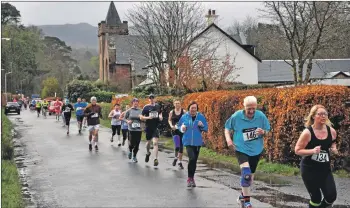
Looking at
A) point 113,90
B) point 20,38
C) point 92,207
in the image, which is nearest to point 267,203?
point 92,207

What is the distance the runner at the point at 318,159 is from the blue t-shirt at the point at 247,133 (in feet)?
4.90

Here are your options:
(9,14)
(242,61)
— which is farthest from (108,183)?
(9,14)

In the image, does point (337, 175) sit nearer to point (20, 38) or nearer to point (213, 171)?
point (213, 171)

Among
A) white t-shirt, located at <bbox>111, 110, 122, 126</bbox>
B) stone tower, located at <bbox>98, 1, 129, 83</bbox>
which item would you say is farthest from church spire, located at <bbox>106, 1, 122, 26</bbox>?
white t-shirt, located at <bbox>111, 110, 122, 126</bbox>

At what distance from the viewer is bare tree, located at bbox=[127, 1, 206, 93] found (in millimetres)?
34688

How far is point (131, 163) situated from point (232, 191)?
526 centimetres

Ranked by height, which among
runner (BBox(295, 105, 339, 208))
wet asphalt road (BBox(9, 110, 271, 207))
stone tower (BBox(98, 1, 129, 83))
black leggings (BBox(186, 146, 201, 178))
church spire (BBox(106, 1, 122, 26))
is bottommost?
wet asphalt road (BBox(9, 110, 271, 207))

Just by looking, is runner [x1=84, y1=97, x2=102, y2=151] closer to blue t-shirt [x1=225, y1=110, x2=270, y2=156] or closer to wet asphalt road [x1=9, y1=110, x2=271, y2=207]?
wet asphalt road [x1=9, y1=110, x2=271, y2=207]

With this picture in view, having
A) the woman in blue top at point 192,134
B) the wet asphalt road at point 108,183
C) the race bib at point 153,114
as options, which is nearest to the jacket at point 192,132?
the woman in blue top at point 192,134

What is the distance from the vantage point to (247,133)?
8406 mm

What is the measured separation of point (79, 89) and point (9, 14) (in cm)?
4799

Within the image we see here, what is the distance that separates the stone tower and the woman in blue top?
72.3m

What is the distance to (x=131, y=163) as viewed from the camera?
14.7 m

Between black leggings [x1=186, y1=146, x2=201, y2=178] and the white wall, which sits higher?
the white wall
